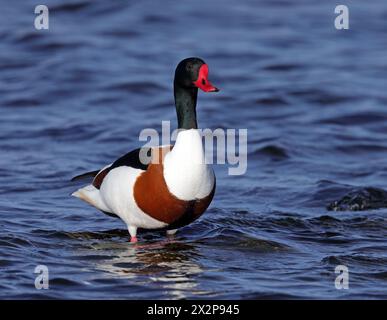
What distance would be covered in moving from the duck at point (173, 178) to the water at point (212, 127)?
0.36 m

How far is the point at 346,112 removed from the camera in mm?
13930

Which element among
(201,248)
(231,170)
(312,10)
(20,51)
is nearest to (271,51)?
(312,10)

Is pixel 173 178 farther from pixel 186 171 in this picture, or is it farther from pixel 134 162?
pixel 134 162

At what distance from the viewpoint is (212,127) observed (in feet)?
43.6

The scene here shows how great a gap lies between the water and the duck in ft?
1.17

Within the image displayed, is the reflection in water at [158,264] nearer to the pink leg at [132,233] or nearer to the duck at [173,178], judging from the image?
the pink leg at [132,233]

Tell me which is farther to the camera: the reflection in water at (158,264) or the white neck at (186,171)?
the white neck at (186,171)

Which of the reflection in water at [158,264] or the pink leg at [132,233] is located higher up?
the pink leg at [132,233]

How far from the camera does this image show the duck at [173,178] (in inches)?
300

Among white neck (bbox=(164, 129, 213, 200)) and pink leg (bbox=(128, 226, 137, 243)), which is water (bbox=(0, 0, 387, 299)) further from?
white neck (bbox=(164, 129, 213, 200))

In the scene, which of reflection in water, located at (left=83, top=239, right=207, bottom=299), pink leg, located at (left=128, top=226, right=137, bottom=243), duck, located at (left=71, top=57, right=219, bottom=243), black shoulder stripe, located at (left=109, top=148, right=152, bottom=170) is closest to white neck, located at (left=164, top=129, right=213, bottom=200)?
duck, located at (left=71, top=57, right=219, bottom=243)

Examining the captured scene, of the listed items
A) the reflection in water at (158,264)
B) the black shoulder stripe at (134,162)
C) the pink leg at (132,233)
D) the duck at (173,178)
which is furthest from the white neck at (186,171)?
the pink leg at (132,233)

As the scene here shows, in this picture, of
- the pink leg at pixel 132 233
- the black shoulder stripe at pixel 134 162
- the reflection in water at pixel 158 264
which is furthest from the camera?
the pink leg at pixel 132 233

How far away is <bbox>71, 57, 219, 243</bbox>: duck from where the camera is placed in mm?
7609
